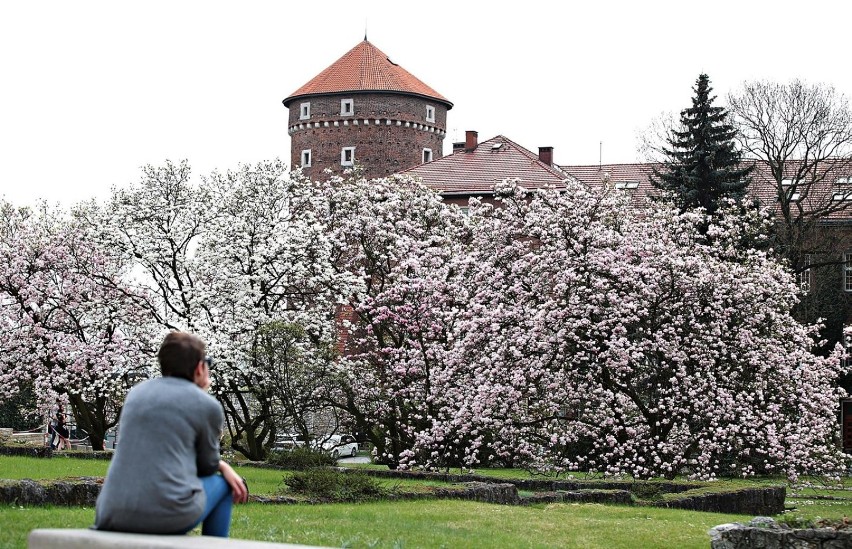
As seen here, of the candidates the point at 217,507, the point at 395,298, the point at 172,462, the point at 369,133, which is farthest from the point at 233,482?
the point at 369,133

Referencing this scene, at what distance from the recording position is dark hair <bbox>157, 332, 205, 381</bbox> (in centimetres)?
699

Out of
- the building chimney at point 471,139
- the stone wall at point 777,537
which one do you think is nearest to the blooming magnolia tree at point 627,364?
the stone wall at point 777,537

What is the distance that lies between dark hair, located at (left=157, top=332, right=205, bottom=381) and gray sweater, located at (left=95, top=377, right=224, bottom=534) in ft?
0.22

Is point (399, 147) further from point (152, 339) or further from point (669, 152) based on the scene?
point (152, 339)

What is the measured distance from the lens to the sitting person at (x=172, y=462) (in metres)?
6.59

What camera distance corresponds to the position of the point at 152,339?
32.6 metres

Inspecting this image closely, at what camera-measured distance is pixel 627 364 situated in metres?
25.8

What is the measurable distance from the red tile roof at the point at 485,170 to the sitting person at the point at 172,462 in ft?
189

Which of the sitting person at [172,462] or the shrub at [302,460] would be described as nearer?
the sitting person at [172,462]

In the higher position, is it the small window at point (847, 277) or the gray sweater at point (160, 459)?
the small window at point (847, 277)

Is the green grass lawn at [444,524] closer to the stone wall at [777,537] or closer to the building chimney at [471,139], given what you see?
the stone wall at [777,537]

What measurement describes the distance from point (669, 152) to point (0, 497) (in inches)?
1504

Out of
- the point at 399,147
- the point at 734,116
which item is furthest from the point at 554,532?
the point at 399,147

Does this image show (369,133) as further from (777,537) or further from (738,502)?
(777,537)
